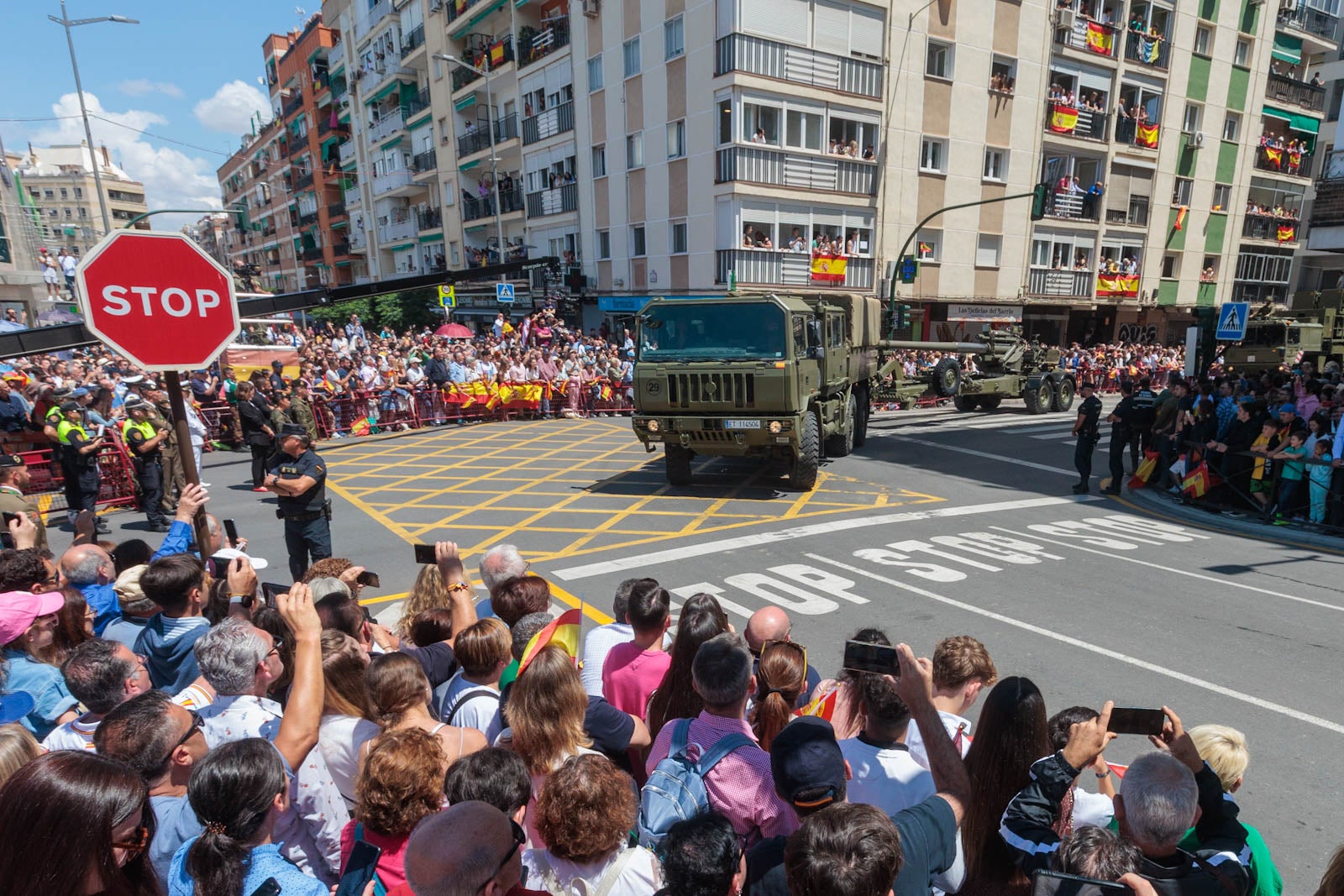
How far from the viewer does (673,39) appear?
2297 cm

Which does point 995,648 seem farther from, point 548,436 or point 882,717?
point 548,436

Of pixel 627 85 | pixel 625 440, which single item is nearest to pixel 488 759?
pixel 625 440

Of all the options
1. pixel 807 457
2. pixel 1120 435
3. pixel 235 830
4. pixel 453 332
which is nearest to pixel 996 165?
pixel 1120 435

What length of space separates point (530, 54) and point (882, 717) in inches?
1236

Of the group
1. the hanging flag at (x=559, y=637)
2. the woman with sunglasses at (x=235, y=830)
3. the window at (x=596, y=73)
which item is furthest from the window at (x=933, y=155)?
the woman with sunglasses at (x=235, y=830)

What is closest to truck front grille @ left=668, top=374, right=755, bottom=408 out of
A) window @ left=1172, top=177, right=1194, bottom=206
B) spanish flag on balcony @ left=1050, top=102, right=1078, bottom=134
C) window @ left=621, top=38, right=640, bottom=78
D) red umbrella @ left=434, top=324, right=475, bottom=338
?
red umbrella @ left=434, top=324, right=475, bottom=338

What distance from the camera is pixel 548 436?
16578 millimetres

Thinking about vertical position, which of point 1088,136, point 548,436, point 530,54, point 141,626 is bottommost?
point 548,436

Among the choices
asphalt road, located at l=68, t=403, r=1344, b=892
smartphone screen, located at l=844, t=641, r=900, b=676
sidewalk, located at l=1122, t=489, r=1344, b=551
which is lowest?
sidewalk, located at l=1122, t=489, r=1344, b=551

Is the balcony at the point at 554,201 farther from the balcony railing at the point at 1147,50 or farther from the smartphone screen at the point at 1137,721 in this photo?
the smartphone screen at the point at 1137,721

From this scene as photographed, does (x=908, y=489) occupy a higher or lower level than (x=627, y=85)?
lower

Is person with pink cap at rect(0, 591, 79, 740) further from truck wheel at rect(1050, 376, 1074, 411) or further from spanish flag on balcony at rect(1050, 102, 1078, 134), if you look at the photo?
spanish flag on balcony at rect(1050, 102, 1078, 134)

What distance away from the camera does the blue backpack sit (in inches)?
95.0

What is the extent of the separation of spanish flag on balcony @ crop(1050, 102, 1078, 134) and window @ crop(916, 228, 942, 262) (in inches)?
244
